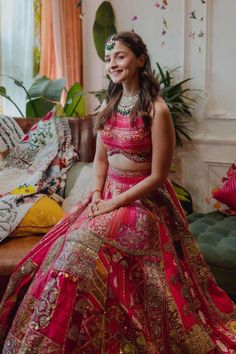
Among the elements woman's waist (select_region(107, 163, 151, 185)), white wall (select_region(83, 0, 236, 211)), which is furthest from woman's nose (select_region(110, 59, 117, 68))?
white wall (select_region(83, 0, 236, 211))

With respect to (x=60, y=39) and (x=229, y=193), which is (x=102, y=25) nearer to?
(x=60, y=39)

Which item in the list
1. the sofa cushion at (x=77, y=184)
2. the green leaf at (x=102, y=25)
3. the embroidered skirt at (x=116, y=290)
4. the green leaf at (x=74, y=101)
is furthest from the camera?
the green leaf at (x=102, y=25)

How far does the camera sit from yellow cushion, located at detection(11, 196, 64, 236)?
2057 mm

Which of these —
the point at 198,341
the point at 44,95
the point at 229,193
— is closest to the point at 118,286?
the point at 198,341

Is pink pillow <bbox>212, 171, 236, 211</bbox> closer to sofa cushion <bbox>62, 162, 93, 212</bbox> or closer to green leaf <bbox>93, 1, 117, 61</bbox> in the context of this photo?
sofa cushion <bbox>62, 162, 93, 212</bbox>

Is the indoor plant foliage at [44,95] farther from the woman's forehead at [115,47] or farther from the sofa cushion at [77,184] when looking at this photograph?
the woman's forehead at [115,47]

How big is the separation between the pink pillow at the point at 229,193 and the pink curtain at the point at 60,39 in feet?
4.95

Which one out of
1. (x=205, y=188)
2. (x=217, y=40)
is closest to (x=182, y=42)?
(x=217, y=40)

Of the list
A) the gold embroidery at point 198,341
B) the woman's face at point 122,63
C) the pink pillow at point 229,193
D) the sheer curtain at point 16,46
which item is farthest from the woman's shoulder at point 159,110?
the sheer curtain at point 16,46

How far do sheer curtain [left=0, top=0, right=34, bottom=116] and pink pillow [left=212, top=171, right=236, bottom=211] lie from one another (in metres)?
1.54

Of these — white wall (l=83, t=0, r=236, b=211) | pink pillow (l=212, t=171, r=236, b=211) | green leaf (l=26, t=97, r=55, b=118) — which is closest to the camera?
pink pillow (l=212, t=171, r=236, b=211)

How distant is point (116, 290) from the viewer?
1498mm

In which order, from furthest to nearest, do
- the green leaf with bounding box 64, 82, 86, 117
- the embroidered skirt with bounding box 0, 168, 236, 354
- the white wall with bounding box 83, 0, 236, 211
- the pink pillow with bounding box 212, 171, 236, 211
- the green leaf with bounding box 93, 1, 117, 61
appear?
the green leaf with bounding box 93, 1, 117, 61
the green leaf with bounding box 64, 82, 86, 117
the white wall with bounding box 83, 0, 236, 211
the pink pillow with bounding box 212, 171, 236, 211
the embroidered skirt with bounding box 0, 168, 236, 354

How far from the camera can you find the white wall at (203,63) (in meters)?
2.95
